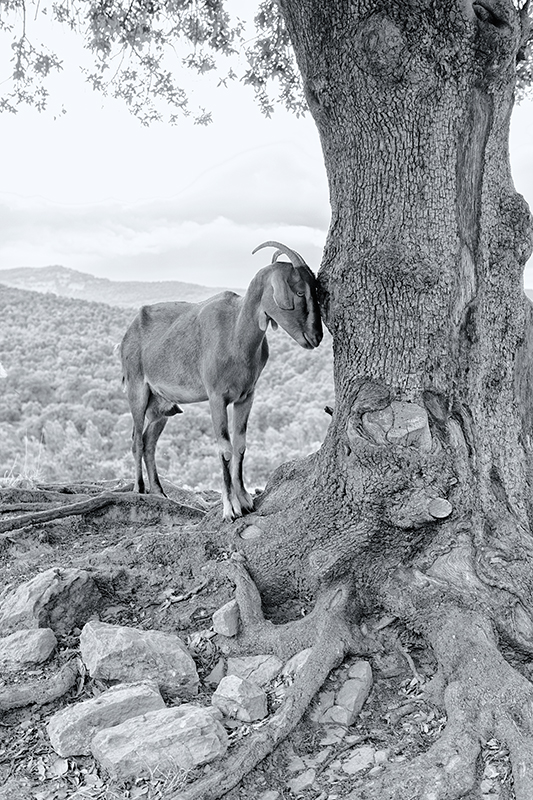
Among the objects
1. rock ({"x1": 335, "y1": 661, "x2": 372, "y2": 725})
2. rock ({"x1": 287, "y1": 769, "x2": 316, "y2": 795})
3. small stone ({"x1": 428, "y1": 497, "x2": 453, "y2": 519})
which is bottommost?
rock ({"x1": 287, "y1": 769, "x2": 316, "y2": 795})

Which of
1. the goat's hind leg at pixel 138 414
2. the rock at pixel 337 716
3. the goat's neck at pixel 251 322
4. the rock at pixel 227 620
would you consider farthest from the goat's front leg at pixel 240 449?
the rock at pixel 337 716

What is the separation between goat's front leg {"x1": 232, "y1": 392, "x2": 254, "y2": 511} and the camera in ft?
15.8

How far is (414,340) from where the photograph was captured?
3951mm

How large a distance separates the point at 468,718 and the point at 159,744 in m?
1.34

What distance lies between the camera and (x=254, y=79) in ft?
26.5

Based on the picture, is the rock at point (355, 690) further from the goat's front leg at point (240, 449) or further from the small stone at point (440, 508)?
the goat's front leg at point (240, 449)

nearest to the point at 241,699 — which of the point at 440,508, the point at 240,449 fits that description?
the point at 440,508

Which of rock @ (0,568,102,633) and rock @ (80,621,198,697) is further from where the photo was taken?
rock @ (0,568,102,633)

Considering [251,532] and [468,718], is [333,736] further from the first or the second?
[251,532]

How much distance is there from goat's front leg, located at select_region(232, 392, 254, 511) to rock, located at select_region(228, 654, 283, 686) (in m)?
1.21

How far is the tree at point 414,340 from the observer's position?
382 cm

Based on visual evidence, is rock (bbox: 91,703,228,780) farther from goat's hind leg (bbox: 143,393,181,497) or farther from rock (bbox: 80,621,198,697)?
goat's hind leg (bbox: 143,393,181,497)

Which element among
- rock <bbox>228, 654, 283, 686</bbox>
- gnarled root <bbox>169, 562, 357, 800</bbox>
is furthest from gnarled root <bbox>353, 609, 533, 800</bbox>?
rock <bbox>228, 654, 283, 686</bbox>

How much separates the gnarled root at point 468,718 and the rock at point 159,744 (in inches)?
26.1
